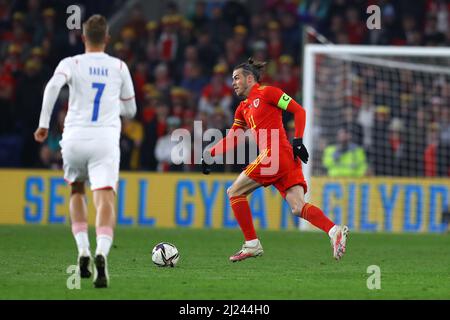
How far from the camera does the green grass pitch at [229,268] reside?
329 inches

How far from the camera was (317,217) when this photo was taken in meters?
11.4

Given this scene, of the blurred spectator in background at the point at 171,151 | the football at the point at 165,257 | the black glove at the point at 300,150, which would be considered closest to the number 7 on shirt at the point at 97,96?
the football at the point at 165,257

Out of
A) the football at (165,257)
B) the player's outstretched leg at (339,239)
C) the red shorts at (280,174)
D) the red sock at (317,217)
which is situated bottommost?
the football at (165,257)

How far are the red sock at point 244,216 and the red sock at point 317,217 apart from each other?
1.80 ft

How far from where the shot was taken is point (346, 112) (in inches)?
825

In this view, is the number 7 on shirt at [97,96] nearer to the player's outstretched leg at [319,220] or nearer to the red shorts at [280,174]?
the red shorts at [280,174]

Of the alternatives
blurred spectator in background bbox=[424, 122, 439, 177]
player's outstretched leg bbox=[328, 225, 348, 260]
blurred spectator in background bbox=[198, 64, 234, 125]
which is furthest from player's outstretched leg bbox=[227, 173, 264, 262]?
blurred spectator in background bbox=[424, 122, 439, 177]

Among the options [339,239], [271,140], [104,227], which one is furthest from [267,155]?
[104,227]

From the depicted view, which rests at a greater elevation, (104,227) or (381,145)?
(381,145)

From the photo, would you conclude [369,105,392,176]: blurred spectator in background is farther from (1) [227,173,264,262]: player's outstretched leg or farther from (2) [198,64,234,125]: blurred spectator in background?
(1) [227,173,264,262]: player's outstretched leg

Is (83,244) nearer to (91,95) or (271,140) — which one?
(91,95)

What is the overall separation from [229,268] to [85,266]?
7.24 ft

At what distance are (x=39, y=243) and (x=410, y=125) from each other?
369 inches

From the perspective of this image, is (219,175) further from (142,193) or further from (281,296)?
(281,296)
